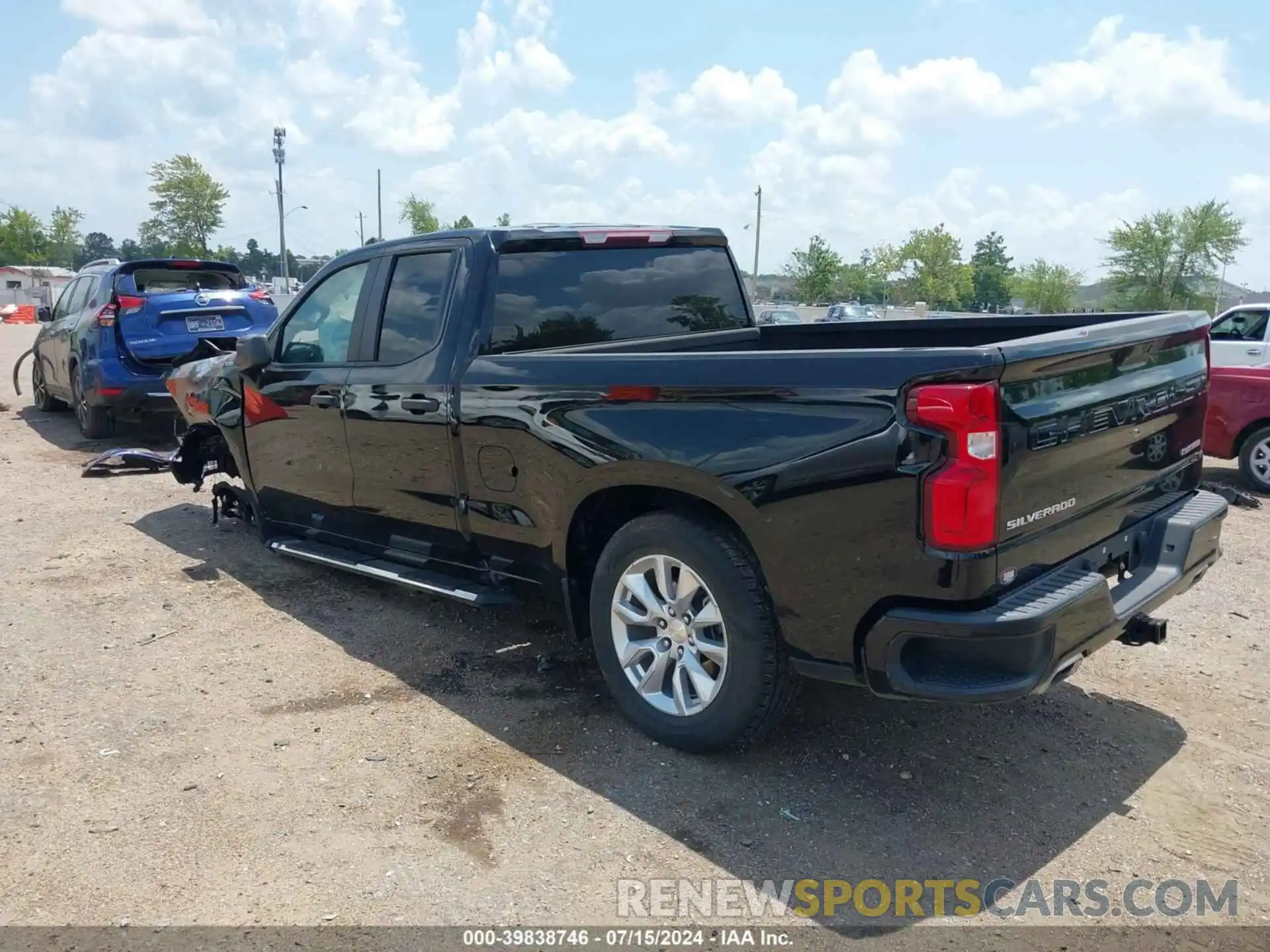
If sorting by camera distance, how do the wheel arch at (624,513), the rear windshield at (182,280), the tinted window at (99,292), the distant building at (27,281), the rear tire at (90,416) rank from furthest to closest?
the distant building at (27,281) → the rear tire at (90,416) → the rear windshield at (182,280) → the tinted window at (99,292) → the wheel arch at (624,513)

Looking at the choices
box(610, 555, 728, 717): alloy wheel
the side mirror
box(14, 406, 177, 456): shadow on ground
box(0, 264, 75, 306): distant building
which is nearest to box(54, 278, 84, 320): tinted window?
box(14, 406, 177, 456): shadow on ground

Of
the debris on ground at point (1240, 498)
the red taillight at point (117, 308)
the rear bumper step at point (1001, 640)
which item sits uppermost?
the red taillight at point (117, 308)

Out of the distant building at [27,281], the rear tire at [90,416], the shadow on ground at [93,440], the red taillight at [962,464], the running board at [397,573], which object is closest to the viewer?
the red taillight at [962,464]

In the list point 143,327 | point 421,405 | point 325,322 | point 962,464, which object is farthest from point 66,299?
point 962,464

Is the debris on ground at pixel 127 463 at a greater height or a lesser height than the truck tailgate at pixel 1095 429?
lesser

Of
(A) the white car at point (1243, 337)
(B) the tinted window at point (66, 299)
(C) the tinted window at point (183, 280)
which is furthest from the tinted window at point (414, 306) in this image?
(A) the white car at point (1243, 337)

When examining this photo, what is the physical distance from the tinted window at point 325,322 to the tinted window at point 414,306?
0.32 metres

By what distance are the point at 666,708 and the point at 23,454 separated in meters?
8.86

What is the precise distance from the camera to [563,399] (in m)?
3.90

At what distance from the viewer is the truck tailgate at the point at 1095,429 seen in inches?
116

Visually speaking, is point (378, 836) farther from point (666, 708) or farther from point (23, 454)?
point (23, 454)

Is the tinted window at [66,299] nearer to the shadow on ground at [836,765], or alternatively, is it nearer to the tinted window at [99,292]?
the tinted window at [99,292]

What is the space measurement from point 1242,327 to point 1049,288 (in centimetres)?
7277

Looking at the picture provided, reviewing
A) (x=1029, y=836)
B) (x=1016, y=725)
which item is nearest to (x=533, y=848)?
(x=1029, y=836)
